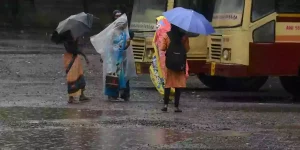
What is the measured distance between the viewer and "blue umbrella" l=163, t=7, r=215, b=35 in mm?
11977

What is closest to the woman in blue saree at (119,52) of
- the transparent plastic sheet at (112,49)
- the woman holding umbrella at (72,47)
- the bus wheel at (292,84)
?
the transparent plastic sheet at (112,49)

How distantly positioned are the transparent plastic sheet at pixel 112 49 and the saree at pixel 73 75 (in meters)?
0.53

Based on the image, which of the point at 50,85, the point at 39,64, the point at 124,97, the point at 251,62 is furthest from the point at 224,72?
the point at 39,64

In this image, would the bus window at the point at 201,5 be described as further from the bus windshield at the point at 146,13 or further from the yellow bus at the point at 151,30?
the bus windshield at the point at 146,13

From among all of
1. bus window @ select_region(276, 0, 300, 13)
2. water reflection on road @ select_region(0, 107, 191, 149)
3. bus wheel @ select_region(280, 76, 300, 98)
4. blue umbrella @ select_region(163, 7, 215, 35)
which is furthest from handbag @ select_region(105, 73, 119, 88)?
bus wheel @ select_region(280, 76, 300, 98)

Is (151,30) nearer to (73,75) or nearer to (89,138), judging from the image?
(73,75)

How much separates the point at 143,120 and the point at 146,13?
5877 millimetres

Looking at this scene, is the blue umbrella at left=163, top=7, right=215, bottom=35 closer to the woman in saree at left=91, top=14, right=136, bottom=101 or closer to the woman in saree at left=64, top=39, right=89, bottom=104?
the woman in saree at left=91, top=14, right=136, bottom=101

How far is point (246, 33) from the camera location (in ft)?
46.1

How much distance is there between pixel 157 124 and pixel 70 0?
36.9m

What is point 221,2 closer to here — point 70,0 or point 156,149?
point 156,149

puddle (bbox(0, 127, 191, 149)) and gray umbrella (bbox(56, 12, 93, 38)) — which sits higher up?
gray umbrella (bbox(56, 12, 93, 38))

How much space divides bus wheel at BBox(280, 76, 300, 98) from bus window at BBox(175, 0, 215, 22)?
6.60 feet

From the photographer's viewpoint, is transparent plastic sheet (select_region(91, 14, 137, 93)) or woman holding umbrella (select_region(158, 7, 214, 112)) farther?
transparent plastic sheet (select_region(91, 14, 137, 93))
